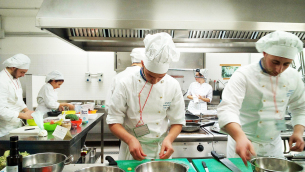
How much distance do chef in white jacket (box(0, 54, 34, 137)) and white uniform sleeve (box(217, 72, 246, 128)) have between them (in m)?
2.43

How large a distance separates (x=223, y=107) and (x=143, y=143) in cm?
68

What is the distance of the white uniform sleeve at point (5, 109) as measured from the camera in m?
2.57

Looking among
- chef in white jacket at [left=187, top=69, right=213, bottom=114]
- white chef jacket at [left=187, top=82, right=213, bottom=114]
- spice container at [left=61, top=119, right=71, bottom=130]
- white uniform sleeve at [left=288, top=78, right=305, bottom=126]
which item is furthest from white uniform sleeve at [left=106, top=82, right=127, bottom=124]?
white chef jacket at [left=187, top=82, right=213, bottom=114]

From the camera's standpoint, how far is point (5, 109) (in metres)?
2.59

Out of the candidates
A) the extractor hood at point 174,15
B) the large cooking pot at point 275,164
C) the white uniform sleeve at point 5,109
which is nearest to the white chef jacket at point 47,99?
the white uniform sleeve at point 5,109

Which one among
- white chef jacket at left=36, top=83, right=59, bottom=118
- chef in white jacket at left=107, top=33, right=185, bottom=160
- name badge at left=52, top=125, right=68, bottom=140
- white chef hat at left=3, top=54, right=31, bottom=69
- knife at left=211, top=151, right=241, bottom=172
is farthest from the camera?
white chef jacket at left=36, top=83, right=59, bottom=118

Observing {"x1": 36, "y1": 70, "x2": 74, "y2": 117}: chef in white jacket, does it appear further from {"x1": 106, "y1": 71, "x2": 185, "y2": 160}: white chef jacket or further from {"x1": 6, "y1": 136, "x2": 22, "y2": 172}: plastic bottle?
{"x1": 6, "y1": 136, "x2": 22, "y2": 172}: plastic bottle

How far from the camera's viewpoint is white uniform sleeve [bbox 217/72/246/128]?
1.41 metres

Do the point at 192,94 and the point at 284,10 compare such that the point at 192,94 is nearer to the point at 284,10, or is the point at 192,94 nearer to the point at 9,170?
the point at 284,10

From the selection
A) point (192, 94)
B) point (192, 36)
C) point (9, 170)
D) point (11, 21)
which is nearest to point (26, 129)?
point (9, 170)

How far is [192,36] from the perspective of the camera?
2.03 meters

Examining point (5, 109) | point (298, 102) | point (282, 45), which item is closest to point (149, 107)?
point (282, 45)

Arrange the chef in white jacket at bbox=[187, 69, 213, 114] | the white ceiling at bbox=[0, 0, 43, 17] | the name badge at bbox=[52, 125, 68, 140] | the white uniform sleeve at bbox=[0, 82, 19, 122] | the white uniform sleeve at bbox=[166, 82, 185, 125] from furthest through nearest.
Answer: the chef in white jacket at bbox=[187, 69, 213, 114] < the white ceiling at bbox=[0, 0, 43, 17] < the white uniform sleeve at bbox=[0, 82, 19, 122] < the name badge at bbox=[52, 125, 68, 140] < the white uniform sleeve at bbox=[166, 82, 185, 125]

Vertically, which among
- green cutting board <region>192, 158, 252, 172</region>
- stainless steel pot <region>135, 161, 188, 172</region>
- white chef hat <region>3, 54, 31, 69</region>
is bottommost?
green cutting board <region>192, 158, 252, 172</region>
